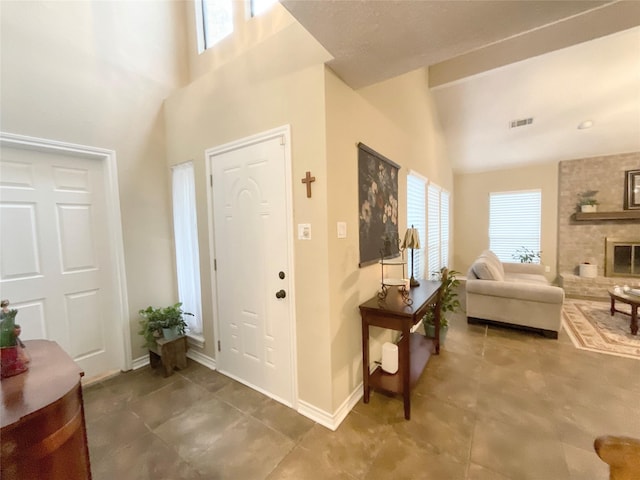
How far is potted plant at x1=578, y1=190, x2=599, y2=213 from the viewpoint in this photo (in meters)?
5.11

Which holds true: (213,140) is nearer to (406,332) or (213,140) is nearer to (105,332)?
(105,332)

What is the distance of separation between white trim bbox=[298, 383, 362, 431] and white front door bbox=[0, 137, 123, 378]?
1925 millimetres

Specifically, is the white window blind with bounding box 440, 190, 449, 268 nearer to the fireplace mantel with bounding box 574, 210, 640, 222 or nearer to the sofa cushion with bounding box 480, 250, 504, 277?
the sofa cushion with bounding box 480, 250, 504, 277

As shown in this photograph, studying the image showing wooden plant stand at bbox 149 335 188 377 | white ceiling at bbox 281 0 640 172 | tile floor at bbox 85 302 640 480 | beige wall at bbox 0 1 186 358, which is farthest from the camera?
wooden plant stand at bbox 149 335 188 377

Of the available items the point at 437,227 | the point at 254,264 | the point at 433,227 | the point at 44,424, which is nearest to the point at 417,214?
the point at 433,227

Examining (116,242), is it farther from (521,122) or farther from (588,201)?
(588,201)

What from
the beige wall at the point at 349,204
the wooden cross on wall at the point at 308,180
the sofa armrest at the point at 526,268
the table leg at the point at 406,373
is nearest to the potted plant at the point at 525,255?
the sofa armrest at the point at 526,268

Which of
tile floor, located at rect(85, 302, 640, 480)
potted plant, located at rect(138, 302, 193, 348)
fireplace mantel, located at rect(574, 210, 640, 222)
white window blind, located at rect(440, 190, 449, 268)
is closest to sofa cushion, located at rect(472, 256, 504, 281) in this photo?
tile floor, located at rect(85, 302, 640, 480)

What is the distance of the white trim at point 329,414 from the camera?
1.83 m

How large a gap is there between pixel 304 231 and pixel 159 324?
1819 mm

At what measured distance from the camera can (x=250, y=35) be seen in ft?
8.32

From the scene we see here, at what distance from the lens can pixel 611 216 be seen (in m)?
4.95

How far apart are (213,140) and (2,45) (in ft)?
4.89

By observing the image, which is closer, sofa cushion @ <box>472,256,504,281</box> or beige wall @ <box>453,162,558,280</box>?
sofa cushion @ <box>472,256,504,281</box>
